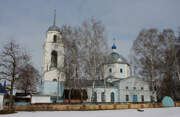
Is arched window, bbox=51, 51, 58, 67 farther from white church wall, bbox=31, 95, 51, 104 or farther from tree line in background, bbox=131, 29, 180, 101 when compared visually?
tree line in background, bbox=131, 29, 180, 101

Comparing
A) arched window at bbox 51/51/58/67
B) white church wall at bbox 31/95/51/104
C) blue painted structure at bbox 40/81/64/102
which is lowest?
white church wall at bbox 31/95/51/104

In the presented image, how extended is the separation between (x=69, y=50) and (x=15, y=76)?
736 cm

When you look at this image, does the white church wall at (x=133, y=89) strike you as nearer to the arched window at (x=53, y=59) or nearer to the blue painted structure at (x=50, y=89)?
the blue painted structure at (x=50, y=89)

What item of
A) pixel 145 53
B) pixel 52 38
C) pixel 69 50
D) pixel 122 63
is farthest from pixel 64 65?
pixel 122 63

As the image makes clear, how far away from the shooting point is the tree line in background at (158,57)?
25344mm

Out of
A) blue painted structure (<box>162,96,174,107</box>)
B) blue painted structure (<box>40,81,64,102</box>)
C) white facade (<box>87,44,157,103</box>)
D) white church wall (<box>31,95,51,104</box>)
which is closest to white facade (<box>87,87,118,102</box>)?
white facade (<box>87,44,157,103</box>)

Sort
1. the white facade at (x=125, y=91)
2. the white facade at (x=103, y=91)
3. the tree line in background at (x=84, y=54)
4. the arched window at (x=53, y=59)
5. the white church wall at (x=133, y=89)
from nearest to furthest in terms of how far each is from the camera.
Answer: the tree line in background at (x=84, y=54) < the arched window at (x=53, y=59) < the white facade at (x=103, y=91) < the white facade at (x=125, y=91) < the white church wall at (x=133, y=89)

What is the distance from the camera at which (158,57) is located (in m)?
27.1

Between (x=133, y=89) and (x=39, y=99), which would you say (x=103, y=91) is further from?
(x=39, y=99)

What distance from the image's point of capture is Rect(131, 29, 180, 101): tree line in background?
83.1ft

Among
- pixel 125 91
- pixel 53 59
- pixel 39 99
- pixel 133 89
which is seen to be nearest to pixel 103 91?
pixel 125 91

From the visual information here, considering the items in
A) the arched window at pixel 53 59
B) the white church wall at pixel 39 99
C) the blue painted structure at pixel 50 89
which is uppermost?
the arched window at pixel 53 59

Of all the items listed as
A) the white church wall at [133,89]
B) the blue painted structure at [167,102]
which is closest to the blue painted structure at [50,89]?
the white church wall at [133,89]

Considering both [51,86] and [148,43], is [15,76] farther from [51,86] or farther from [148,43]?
[148,43]
